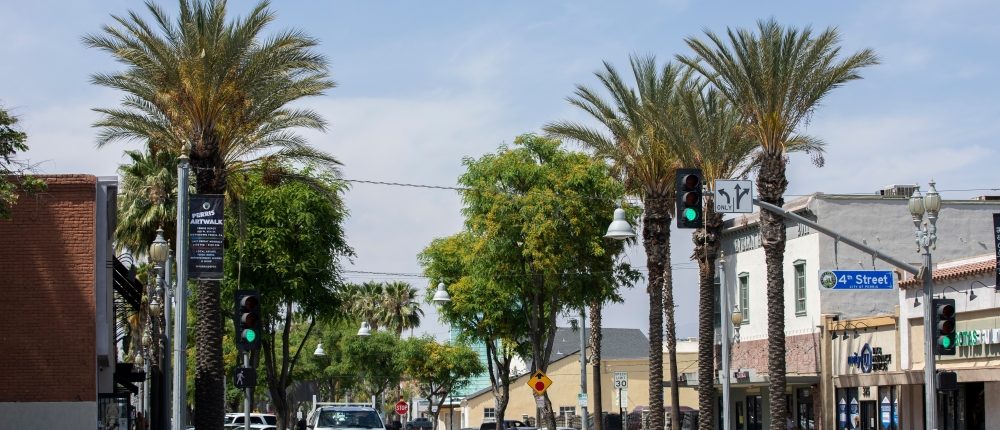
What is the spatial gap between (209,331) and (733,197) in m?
12.4

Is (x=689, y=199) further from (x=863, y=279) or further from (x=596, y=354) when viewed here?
(x=596, y=354)

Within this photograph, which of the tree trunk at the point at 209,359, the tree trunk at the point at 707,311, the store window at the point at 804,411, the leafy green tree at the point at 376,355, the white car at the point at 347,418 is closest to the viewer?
the tree trunk at the point at 209,359

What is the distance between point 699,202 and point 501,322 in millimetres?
27803

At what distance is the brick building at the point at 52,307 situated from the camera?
2578cm

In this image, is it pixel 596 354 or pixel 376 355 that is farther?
pixel 376 355

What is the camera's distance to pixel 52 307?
26.1 meters

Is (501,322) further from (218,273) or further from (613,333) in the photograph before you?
(613,333)

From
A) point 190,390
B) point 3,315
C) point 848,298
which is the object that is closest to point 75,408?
point 3,315

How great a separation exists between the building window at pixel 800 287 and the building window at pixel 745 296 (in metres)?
3.26

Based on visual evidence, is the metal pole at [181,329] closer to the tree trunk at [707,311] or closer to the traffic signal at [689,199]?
the traffic signal at [689,199]

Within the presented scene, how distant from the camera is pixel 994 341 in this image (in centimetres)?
3048

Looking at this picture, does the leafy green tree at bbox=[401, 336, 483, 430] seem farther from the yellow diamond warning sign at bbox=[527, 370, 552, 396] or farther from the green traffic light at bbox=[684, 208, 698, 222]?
the green traffic light at bbox=[684, 208, 698, 222]

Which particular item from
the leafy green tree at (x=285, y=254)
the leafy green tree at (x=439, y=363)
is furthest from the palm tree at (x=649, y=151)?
the leafy green tree at (x=439, y=363)

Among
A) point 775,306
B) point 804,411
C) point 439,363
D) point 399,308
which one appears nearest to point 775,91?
point 775,306
